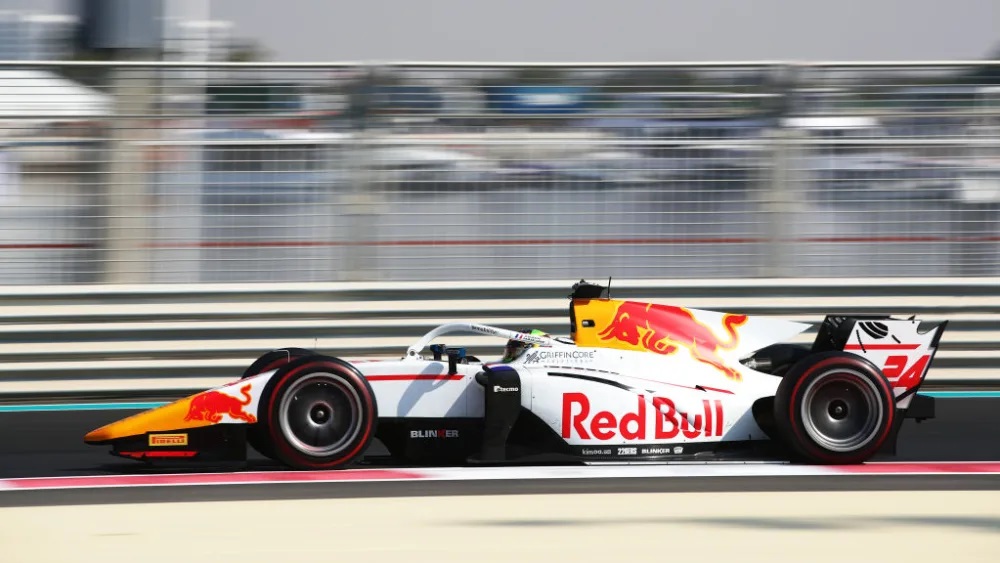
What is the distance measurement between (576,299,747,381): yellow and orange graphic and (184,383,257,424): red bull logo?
1.55m

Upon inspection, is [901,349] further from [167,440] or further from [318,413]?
[167,440]

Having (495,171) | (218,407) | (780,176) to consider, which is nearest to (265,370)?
(218,407)

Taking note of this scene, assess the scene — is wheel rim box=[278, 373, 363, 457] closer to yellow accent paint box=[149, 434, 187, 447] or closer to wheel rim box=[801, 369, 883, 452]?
yellow accent paint box=[149, 434, 187, 447]

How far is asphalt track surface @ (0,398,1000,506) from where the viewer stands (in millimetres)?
5414

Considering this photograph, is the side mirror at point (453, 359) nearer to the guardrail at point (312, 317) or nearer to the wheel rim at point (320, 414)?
the wheel rim at point (320, 414)

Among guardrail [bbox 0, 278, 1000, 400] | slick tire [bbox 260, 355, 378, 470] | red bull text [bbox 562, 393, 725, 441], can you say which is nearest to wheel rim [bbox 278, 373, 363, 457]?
slick tire [bbox 260, 355, 378, 470]

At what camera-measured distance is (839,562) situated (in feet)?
14.0

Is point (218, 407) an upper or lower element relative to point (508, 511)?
upper

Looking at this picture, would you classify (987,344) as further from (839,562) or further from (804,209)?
(839,562)

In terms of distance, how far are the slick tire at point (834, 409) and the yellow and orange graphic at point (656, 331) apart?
11.4 inches

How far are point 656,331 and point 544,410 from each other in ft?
2.31

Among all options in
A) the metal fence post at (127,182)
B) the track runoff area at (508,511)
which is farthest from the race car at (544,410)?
the metal fence post at (127,182)

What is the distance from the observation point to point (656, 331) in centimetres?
607

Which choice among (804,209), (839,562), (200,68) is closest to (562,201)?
(804,209)
